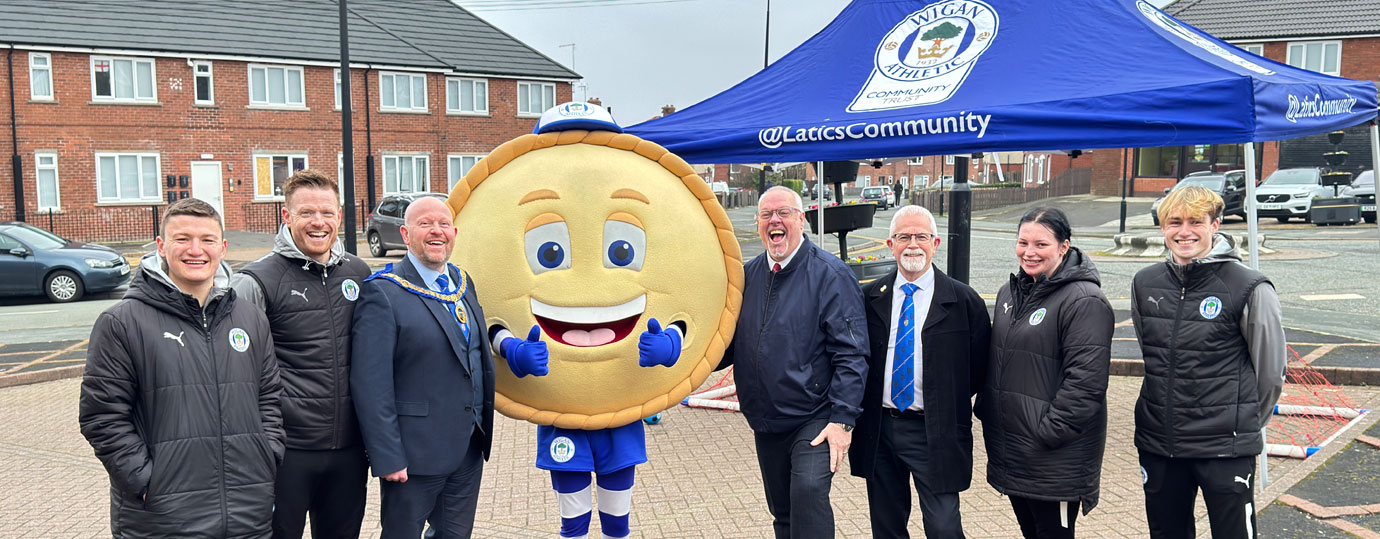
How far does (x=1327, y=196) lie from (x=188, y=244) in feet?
96.0

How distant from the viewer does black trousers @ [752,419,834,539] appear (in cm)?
378

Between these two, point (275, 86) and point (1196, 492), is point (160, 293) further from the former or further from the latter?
point (275, 86)

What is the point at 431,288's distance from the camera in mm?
3572

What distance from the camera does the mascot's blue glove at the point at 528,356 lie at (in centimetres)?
366

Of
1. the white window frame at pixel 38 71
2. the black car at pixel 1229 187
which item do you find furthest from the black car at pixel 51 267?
the black car at pixel 1229 187

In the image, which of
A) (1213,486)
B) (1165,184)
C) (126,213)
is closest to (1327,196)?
(1165,184)

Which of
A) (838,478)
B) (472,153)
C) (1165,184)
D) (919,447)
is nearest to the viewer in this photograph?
(919,447)

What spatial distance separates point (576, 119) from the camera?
3.98 metres

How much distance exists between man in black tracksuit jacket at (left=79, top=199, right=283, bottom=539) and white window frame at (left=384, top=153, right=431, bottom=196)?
27953 mm

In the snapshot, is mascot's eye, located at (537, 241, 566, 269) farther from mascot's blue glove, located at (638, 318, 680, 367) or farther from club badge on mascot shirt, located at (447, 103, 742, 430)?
mascot's blue glove, located at (638, 318, 680, 367)

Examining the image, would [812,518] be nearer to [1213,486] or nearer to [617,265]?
[617,265]

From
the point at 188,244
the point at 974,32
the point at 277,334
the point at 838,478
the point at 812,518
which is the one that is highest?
the point at 974,32

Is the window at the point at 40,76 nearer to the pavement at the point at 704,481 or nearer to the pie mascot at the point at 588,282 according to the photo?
the pavement at the point at 704,481

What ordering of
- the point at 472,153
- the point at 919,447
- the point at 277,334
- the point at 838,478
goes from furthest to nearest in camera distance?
the point at 472,153 < the point at 838,478 < the point at 919,447 < the point at 277,334
